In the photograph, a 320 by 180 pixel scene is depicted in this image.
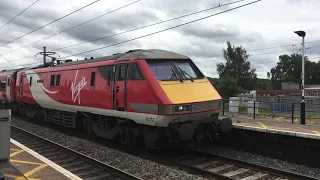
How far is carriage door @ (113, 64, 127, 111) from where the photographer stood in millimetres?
9631

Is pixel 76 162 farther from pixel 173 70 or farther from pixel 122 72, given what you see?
pixel 173 70

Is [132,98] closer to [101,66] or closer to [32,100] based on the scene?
[101,66]

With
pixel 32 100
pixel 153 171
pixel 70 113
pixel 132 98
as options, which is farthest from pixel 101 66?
pixel 32 100

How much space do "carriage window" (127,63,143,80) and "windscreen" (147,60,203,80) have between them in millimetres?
366

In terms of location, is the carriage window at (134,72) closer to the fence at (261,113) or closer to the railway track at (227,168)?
the railway track at (227,168)

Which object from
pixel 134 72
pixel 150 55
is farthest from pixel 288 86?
pixel 134 72

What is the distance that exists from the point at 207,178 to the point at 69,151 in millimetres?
4672

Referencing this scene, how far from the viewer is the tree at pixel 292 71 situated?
108m

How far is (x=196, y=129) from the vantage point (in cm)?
923

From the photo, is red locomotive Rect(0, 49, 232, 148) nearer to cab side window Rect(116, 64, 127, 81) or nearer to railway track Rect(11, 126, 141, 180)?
cab side window Rect(116, 64, 127, 81)

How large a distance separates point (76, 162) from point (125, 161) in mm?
1349

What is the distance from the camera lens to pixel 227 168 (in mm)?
8359

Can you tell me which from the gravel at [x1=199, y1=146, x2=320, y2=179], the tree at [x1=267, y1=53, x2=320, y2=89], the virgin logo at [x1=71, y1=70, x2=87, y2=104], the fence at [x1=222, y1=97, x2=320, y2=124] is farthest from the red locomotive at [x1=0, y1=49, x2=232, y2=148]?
the tree at [x1=267, y1=53, x2=320, y2=89]

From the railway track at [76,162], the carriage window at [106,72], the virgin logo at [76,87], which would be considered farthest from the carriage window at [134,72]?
the virgin logo at [76,87]
